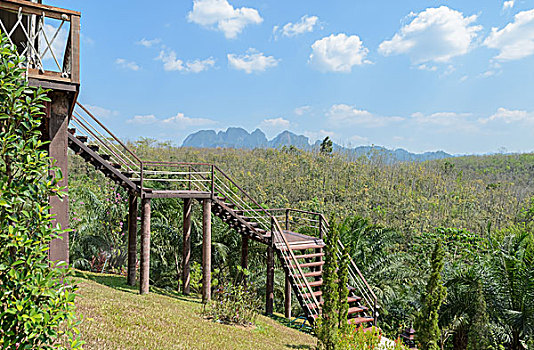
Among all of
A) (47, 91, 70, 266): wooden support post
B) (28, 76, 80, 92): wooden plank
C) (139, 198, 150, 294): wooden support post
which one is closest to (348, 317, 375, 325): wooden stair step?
(139, 198, 150, 294): wooden support post

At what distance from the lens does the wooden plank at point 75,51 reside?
4980 millimetres

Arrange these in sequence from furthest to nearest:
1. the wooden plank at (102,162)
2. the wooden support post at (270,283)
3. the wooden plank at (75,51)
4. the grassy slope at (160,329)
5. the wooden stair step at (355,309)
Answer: the wooden support post at (270,283), the wooden stair step at (355,309), the wooden plank at (102,162), the grassy slope at (160,329), the wooden plank at (75,51)

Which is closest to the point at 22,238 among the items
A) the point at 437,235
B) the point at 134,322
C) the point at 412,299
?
the point at 134,322

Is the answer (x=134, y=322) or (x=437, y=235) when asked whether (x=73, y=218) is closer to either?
(x=134, y=322)

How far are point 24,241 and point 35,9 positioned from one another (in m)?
3.45

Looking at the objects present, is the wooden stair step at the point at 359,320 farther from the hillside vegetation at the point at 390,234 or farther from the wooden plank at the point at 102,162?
the wooden plank at the point at 102,162

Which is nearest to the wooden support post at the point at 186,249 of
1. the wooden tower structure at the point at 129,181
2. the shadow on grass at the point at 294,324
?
the wooden tower structure at the point at 129,181

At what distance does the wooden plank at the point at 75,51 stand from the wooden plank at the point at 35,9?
104 millimetres

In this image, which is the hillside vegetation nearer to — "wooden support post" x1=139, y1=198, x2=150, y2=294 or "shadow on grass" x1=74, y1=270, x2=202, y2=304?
"shadow on grass" x1=74, y1=270, x2=202, y2=304

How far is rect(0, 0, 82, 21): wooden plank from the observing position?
15.3 ft

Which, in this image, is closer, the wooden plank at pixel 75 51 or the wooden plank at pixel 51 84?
the wooden plank at pixel 51 84

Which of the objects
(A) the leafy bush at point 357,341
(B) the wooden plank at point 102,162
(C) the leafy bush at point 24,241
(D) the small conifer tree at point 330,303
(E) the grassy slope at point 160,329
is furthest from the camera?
(B) the wooden plank at point 102,162

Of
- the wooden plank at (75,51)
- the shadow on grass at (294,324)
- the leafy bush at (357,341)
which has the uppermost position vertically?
the wooden plank at (75,51)

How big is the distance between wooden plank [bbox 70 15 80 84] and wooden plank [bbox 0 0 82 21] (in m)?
0.10
